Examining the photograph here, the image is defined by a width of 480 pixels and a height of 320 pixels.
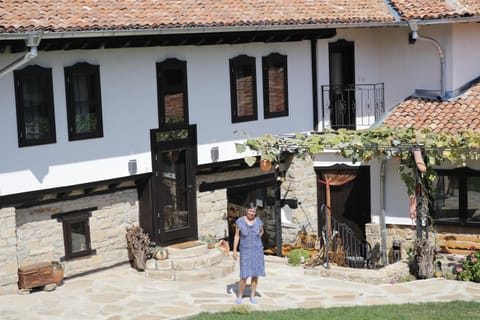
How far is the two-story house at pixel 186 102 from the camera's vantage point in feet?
56.7

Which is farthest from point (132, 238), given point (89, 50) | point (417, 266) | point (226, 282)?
point (417, 266)

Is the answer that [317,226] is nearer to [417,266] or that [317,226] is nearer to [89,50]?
[417,266]

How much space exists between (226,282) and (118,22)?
515cm

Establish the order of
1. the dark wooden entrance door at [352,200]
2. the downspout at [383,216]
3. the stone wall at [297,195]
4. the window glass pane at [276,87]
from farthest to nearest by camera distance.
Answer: the stone wall at [297,195] → the dark wooden entrance door at [352,200] → the window glass pane at [276,87] → the downspout at [383,216]

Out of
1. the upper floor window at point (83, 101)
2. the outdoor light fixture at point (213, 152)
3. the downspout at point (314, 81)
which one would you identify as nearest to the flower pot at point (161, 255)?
the outdoor light fixture at point (213, 152)

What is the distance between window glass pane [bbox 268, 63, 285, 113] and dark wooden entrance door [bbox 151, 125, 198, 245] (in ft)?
7.67

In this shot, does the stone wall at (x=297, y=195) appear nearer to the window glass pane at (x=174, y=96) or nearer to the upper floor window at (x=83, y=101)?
the window glass pane at (x=174, y=96)

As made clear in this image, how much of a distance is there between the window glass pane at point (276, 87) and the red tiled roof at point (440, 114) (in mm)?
2323

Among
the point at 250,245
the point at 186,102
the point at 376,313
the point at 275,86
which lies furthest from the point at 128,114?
the point at 376,313

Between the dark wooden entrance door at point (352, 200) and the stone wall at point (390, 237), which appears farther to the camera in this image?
the dark wooden entrance door at point (352, 200)

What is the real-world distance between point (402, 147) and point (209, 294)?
4528 mm

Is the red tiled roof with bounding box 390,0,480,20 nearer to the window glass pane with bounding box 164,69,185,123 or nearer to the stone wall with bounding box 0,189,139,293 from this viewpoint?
the window glass pane with bounding box 164,69,185,123

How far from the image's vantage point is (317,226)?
22.4m

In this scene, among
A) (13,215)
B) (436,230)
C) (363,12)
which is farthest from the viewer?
(363,12)
